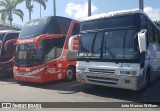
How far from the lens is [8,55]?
1562 centimetres

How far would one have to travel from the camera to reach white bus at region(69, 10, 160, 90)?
834 cm

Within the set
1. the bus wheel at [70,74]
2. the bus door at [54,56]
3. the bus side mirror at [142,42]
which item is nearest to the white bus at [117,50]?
the bus side mirror at [142,42]

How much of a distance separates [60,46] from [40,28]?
55.6 inches

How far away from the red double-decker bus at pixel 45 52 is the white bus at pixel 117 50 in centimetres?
238

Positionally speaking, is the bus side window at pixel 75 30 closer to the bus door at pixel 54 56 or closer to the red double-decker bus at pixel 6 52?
the bus door at pixel 54 56

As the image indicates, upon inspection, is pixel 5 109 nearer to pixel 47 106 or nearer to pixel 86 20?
pixel 47 106

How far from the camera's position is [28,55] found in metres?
12.2

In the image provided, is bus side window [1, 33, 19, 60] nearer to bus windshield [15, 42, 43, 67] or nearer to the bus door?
bus windshield [15, 42, 43, 67]

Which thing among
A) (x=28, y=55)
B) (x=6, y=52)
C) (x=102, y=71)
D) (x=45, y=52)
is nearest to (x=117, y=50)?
(x=102, y=71)

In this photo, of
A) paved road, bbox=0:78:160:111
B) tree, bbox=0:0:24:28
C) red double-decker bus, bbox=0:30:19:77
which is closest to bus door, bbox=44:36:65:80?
paved road, bbox=0:78:160:111

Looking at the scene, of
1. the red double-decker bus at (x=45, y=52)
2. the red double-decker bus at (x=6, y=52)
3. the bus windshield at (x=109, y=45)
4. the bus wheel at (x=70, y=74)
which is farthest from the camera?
the red double-decker bus at (x=6, y=52)

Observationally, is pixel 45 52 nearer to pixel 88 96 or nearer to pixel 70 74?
pixel 70 74

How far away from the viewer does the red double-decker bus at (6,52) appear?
50.0 ft

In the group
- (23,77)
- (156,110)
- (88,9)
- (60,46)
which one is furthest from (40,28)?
(88,9)
